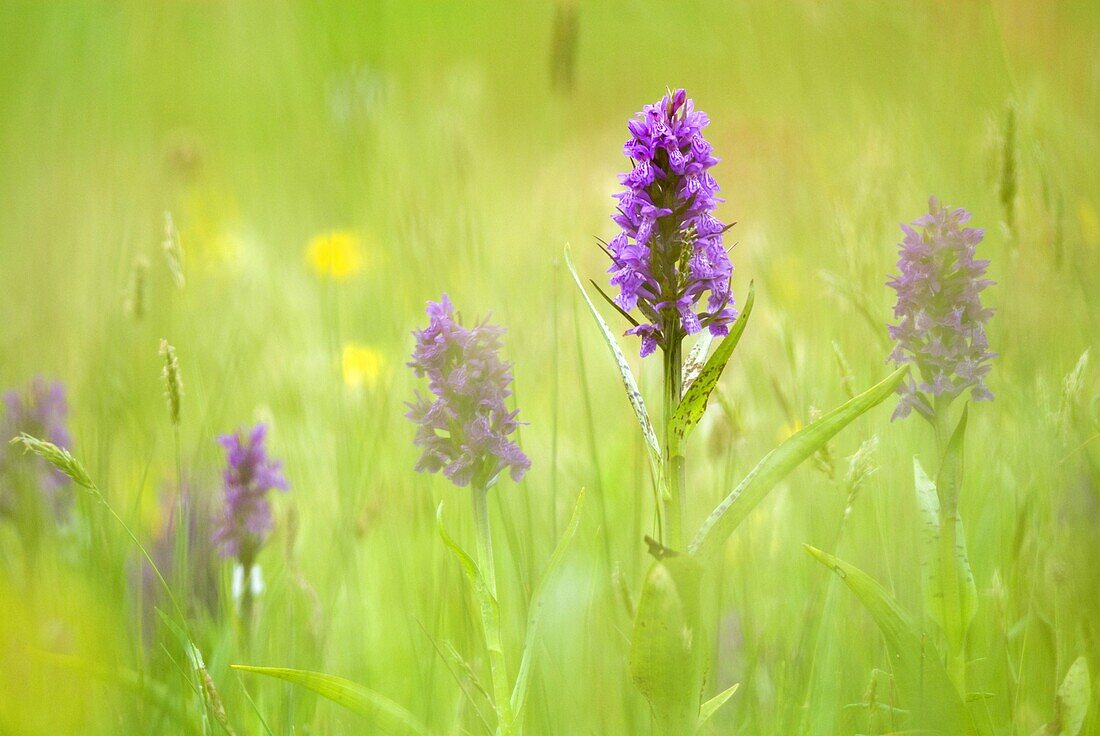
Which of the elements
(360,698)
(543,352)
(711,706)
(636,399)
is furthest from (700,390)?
(543,352)

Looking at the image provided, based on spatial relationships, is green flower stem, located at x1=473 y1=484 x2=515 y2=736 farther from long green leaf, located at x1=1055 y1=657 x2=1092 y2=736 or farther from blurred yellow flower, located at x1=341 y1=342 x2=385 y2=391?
blurred yellow flower, located at x1=341 y1=342 x2=385 y2=391

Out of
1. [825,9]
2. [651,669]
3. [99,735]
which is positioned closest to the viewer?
[651,669]

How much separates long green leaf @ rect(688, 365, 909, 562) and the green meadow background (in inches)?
7.2

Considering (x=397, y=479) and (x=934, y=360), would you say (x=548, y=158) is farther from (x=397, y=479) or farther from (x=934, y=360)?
(x=934, y=360)

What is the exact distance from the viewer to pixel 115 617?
5.06 ft

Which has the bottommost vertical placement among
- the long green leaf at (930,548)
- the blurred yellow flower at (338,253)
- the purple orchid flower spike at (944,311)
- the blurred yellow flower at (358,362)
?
the long green leaf at (930,548)

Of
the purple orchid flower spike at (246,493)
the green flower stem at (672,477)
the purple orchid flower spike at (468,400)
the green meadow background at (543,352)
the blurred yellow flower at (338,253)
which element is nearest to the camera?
the green flower stem at (672,477)

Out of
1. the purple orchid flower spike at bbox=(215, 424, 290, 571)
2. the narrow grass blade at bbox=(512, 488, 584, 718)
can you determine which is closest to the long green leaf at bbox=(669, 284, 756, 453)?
the narrow grass blade at bbox=(512, 488, 584, 718)

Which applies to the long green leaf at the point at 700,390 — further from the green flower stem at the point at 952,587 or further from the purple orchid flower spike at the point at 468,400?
the green flower stem at the point at 952,587

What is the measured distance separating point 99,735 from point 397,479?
1220 mm

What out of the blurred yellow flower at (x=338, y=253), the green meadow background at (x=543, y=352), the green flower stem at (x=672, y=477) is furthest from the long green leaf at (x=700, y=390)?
the blurred yellow flower at (x=338, y=253)

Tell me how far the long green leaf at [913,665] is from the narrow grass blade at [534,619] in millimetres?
304

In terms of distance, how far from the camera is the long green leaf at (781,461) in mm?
1156

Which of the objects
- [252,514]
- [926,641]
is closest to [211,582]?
[252,514]
